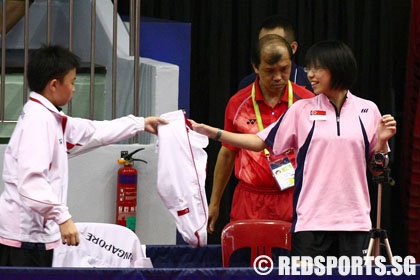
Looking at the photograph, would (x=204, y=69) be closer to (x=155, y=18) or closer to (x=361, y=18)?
(x=155, y=18)

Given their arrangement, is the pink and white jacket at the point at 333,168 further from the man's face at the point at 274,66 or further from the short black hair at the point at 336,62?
the man's face at the point at 274,66

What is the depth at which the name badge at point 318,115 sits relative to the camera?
4273 millimetres

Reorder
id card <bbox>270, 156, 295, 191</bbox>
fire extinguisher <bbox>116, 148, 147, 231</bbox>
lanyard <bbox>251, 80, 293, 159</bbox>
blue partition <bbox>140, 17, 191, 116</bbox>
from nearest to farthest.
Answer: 1. id card <bbox>270, 156, 295, 191</bbox>
2. lanyard <bbox>251, 80, 293, 159</bbox>
3. fire extinguisher <bbox>116, 148, 147, 231</bbox>
4. blue partition <bbox>140, 17, 191, 116</bbox>

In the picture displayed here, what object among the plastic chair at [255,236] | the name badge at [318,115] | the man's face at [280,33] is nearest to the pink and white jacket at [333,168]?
the name badge at [318,115]

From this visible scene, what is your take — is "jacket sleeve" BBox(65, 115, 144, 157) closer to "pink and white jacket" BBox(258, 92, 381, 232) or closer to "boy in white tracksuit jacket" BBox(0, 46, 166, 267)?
"boy in white tracksuit jacket" BBox(0, 46, 166, 267)

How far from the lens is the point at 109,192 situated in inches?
219

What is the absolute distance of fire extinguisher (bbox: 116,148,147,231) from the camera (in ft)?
18.0

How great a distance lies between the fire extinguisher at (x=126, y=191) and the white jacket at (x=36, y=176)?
1.22m

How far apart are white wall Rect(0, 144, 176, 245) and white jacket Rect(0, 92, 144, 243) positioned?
1.24 metres

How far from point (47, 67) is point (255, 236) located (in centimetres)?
127

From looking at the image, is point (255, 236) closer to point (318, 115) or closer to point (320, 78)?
point (318, 115)

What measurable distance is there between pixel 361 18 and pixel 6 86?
8.92 feet

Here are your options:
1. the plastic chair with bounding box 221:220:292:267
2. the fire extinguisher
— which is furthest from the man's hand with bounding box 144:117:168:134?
the fire extinguisher

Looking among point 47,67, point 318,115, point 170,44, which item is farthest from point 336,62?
point 170,44
